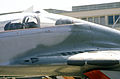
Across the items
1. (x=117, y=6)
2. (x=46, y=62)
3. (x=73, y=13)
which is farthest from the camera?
(x=73, y=13)

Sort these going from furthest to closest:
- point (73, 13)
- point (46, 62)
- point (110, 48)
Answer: point (73, 13), point (110, 48), point (46, 62)

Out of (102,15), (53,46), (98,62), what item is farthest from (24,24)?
(102,15)

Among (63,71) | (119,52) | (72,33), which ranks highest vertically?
(72,33)

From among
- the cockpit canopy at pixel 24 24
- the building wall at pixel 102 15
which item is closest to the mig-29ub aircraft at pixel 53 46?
the cockpit canopy at pixel 24 24

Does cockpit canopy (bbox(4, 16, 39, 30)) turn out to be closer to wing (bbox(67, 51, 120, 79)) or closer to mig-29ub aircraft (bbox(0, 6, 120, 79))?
mig-29ub aircraft (bbox(0, 6, 120, 79))

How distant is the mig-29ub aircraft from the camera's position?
8.05m

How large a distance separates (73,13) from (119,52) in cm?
3275

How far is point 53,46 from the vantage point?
8430 mm

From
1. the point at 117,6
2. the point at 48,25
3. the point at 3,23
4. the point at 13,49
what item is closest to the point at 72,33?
the point at 48,25

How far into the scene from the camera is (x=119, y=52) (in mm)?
8133

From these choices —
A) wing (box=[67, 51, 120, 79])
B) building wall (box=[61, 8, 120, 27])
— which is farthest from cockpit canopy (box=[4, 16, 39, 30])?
building wall (box=[61, 8, 120, 27])

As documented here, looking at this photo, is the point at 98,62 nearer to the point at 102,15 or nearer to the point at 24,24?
the point at 24,24

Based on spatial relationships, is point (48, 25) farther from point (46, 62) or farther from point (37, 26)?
point (46, 62)

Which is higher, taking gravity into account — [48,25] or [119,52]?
[48,25]
